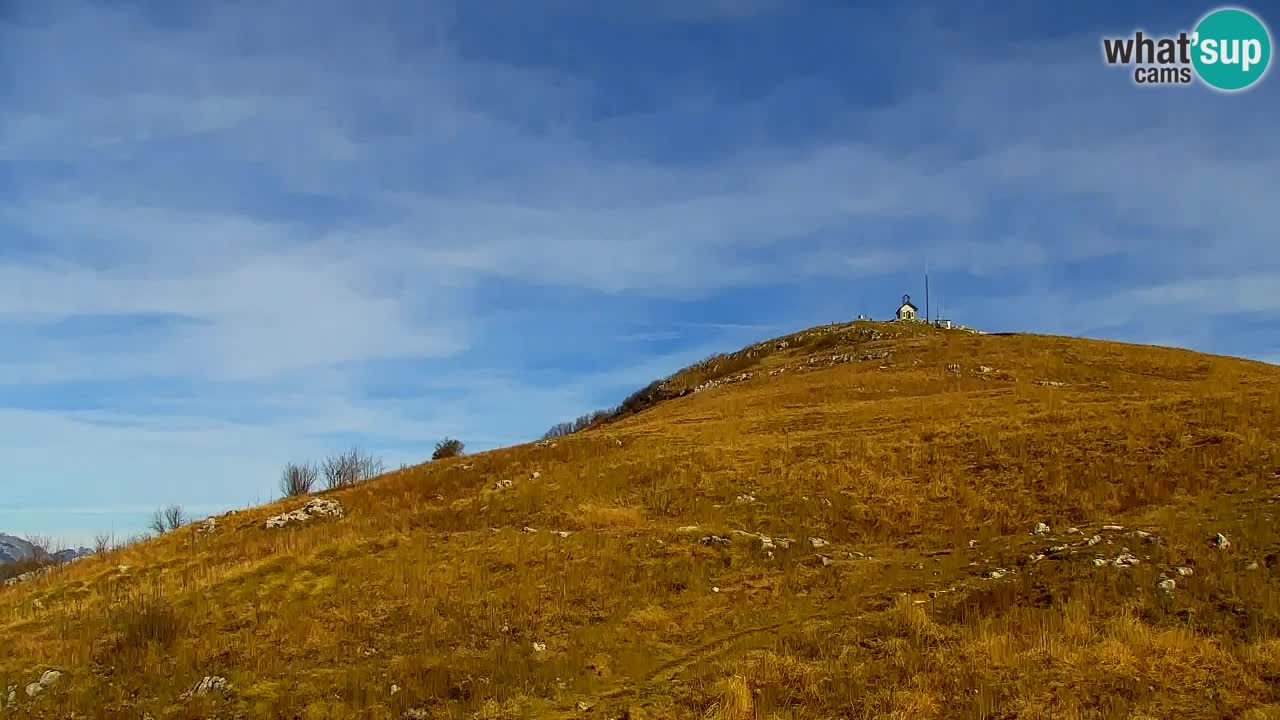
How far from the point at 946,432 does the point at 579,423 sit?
73.2 m

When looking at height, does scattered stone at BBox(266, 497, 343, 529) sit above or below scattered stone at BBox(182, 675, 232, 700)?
above

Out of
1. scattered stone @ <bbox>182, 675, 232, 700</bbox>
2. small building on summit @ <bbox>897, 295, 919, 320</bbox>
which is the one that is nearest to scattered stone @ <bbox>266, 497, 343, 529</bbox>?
scattered stone @ <bbox>182, 675, 232, 700</bbox>

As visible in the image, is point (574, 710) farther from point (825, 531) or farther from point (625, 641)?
point (825, 531)

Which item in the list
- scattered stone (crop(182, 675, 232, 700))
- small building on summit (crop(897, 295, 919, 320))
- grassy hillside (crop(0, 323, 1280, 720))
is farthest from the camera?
small building on summit (crop(897, 295, 919, 320))

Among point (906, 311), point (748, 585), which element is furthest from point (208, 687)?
point (906, 311)

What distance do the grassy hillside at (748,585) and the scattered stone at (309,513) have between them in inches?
27.1

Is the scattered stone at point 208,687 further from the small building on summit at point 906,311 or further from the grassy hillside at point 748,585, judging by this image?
the small building on summit at point 906,311

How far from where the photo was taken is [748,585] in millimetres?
17750

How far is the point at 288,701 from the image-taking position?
12.9m

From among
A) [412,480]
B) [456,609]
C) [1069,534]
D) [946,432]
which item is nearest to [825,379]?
[946,432]

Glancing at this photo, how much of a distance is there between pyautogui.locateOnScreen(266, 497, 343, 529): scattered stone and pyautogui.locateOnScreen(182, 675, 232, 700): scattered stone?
53.5ft

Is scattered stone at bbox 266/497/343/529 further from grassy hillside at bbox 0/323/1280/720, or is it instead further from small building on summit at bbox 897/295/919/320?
small building on summit at bbox 897/295/919/320

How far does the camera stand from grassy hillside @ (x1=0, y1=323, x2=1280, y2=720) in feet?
36.8

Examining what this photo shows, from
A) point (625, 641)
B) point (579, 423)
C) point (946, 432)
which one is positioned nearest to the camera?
point (625, 641)
